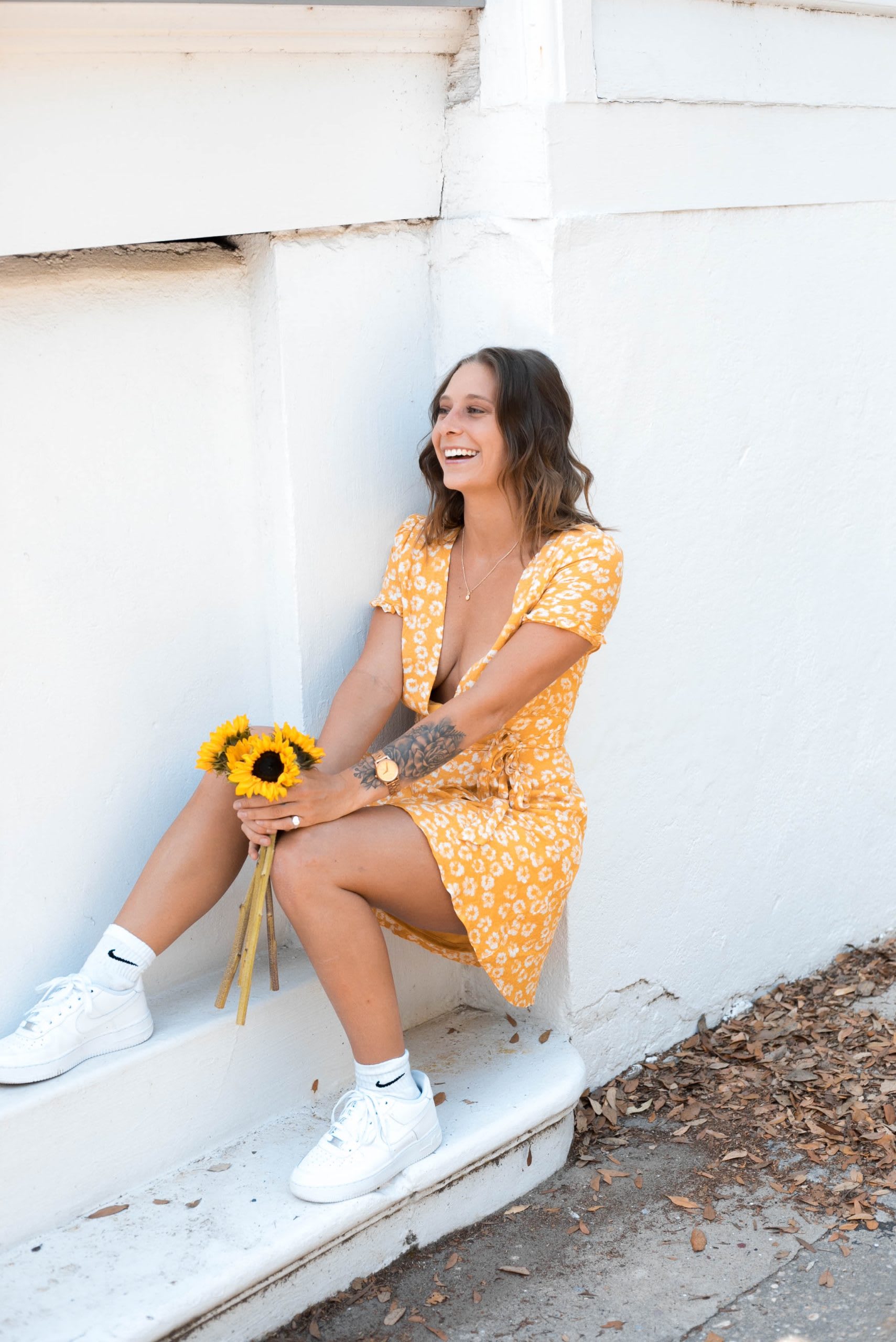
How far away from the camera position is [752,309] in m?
3.49

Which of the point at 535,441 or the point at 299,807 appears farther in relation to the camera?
the point at 535,441

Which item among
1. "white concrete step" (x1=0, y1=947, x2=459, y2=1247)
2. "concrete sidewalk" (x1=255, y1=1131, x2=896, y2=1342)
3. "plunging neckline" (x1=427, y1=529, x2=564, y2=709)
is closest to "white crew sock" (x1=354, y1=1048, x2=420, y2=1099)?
"white concrete step" (x1=0, y1=947, x2=459, y2=1247)

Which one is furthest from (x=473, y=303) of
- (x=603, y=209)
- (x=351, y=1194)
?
(x=351, y=1194)

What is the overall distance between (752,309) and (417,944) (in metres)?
1.80

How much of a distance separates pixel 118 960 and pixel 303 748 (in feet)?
1.86

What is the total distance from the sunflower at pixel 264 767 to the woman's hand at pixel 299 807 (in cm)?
2

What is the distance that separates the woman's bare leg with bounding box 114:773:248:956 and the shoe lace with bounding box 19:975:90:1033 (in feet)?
0.47

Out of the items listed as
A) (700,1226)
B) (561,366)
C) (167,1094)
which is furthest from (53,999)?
(561,366)

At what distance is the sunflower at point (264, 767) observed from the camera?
2.56 metres

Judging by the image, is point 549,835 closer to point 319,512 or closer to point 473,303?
point 319,512

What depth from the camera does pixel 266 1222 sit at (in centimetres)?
258

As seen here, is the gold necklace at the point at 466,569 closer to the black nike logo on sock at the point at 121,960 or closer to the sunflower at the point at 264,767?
the sunflower at the point at 264,767

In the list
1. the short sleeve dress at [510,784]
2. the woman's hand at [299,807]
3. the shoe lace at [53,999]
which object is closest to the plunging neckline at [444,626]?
the short sleeve dress at [510,784]

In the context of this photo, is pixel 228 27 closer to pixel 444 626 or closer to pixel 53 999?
pixel 444 626
